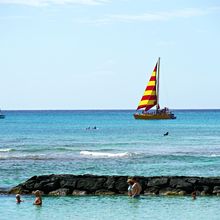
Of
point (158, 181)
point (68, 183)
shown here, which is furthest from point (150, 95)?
point (68, 183)

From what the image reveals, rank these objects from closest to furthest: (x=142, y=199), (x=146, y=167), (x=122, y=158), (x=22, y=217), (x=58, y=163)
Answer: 1. (x=22, y=217)
2. (x=142, y=199)
3. (x=146, y=167)
4. (x=58, y=163)
5. (x=122, y=158)

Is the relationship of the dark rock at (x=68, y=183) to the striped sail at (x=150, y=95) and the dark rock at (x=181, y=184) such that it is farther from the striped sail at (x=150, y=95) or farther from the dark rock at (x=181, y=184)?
the striped sail at (x=150, y=95)

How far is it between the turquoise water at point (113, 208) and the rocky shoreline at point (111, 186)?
765 mm

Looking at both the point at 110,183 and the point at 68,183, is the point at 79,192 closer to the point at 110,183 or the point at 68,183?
A: the point at 68,183

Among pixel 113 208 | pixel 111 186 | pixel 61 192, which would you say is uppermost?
pixel 111 186

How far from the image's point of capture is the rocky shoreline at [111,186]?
31.5 metres

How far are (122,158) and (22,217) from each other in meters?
25.8

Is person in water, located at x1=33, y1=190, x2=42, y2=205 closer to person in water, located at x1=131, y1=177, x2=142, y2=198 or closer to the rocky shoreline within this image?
the rocky shoreline

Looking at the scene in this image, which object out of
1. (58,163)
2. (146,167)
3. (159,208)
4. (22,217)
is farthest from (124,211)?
(58,163)

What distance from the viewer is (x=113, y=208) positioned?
28.6m

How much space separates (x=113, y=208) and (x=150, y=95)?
107411 millimetres

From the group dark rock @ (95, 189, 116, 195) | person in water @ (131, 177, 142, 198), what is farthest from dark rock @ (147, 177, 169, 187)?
dark rock @ (95, 189, 116, 195)

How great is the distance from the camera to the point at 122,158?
52.5 meters

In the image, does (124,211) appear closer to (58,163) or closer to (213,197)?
(213,197)
